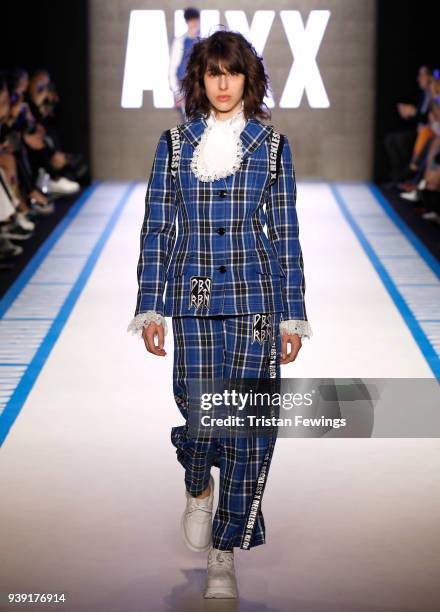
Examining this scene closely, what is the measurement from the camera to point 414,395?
501cm

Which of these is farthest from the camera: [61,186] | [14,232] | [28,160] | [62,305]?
[61,186]

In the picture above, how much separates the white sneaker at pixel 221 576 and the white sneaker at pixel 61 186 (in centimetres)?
863

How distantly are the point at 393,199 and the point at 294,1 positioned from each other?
7.47 ft

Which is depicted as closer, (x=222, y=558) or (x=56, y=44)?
→ (x=222, y=558)

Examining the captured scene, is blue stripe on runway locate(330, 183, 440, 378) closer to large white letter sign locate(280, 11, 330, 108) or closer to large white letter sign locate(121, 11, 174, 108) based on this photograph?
large white letter sign locate(280, 11, 330, 108)

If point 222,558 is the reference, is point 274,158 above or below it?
above

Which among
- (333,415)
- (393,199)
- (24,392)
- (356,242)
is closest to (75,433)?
(24,392)

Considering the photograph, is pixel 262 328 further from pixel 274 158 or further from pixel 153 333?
pixel 274 158

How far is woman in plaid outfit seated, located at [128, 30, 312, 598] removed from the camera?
9.89ft

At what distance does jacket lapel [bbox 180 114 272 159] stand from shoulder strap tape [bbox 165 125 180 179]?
0.08 ft

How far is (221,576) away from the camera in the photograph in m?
3.07

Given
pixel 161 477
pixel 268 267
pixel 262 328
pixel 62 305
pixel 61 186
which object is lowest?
pixel 61 186

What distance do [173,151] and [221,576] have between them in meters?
0.99

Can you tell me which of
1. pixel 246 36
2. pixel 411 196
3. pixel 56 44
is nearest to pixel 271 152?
pixel 411 196
